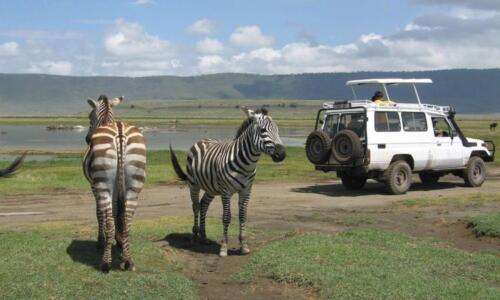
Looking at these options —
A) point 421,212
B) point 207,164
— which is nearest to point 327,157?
point 421,212

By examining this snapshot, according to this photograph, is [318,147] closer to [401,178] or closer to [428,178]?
[401,178]

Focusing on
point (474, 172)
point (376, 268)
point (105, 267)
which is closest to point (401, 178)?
point (474, 172)

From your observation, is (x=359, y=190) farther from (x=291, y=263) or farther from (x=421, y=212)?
(x=291, y=263)

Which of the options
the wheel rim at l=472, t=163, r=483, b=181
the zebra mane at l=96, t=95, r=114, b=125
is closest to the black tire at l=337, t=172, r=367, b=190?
the wheel rim at l=472, t=163, r=483, b=181

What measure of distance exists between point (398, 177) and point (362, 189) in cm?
194

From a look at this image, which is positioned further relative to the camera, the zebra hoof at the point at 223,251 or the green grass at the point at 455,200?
the green grass at the point at 455,200

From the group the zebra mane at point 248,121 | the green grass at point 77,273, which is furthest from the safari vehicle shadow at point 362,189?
the green grass at point 77,273

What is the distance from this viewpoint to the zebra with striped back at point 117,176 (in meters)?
9.17

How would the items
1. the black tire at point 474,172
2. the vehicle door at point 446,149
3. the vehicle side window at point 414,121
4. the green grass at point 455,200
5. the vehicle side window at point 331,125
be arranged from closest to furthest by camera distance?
the green grass at point 455,200, the vehicle side window at point 331,125, the vehicle side window at point 414,121, the vehicle door at point 446,149, the black tire at point 474,172

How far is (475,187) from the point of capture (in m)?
21.8

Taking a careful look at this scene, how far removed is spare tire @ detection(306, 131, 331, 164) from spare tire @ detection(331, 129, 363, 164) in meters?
0.23

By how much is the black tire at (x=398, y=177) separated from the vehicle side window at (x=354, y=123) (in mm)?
1468

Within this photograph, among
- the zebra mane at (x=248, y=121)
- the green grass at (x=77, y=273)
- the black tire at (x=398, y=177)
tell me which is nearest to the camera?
the green grass at (x=77, y=273)

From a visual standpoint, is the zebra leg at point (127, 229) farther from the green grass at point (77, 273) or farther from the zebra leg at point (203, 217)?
the zebra leg at point (203, 217)
